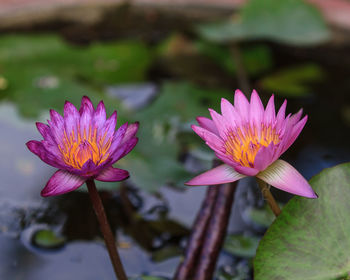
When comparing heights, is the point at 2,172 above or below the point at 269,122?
below

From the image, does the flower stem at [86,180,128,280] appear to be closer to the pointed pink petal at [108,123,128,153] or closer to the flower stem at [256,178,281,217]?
the pointed pink petal at [108,123,128,153]

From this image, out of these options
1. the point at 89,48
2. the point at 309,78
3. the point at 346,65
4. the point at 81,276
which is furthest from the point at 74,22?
the point at 81,276

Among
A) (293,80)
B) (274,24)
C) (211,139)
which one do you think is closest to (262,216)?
(211,139)

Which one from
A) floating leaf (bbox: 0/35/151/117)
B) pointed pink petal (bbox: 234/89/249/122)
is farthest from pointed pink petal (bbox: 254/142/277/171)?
floating leaf (bbox: 0/35/151/117)

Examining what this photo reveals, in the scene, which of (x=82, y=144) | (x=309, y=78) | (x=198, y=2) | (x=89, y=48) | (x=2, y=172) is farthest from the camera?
(x=198, y=2)

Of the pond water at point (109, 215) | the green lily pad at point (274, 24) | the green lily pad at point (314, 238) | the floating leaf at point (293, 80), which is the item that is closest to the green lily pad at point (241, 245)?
the pond water at point (109, 215)

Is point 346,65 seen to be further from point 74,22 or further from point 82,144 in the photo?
point 82,144
